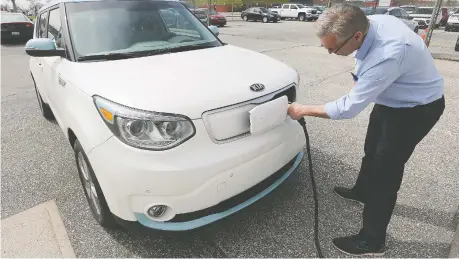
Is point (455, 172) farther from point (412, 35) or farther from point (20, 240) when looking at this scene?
point (20, 240)

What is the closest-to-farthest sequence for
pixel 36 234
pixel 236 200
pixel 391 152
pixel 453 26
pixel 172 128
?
pixel 172 128, pixel 391 152, pixel 236 200, pixel 36 234, pixel 453 26

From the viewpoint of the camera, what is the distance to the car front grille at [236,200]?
192 centimetres

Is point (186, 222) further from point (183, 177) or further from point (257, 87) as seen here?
point (257, 87)

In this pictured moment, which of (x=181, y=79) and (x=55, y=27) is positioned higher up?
(x=55, y=27)

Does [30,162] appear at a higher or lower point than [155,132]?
lower

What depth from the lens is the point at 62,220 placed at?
250 cm

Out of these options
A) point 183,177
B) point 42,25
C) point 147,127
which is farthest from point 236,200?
point 42,25

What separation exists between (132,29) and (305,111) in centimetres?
180

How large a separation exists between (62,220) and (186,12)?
2.46 m

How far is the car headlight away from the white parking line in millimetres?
1037

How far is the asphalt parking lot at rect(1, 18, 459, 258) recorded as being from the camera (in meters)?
2.20

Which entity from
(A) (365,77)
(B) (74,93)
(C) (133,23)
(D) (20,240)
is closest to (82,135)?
(B) (74,93)

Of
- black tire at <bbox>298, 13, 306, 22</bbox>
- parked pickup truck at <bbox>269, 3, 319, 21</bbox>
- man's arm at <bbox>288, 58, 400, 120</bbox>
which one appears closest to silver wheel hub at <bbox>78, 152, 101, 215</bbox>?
man's arm at <bbox>288, 58, 400, 120</bbox>

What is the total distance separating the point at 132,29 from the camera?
2857 millimetres
